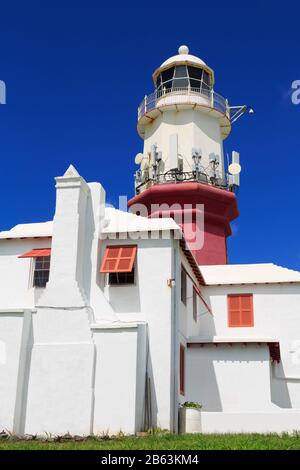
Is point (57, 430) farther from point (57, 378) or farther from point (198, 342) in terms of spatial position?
point (198, 342)

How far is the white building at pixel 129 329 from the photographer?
18750mm

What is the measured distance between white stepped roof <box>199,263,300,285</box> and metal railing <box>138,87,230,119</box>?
41.2 ft

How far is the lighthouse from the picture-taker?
34.6 meters

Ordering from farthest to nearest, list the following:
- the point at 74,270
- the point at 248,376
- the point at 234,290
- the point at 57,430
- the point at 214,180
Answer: the point at 214,180
the point at 234,290
the point at 248,376
the point at 74,270
the point at 57,430

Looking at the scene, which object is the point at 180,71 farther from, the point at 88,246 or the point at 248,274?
the point at 88,246

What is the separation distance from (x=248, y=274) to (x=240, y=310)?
6.61 feet

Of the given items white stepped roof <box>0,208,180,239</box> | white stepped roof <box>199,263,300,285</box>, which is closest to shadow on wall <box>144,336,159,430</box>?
white stepped roof <box>0,208,180,239</box>

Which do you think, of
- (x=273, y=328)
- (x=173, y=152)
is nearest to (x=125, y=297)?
(x=273, y=328)

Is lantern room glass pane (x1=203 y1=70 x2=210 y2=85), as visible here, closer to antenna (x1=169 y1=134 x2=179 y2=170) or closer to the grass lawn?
antenna (x1=169 y1=134 x2=179 y2=170)

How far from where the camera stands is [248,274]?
29.2 m

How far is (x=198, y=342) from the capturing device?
2500cm
